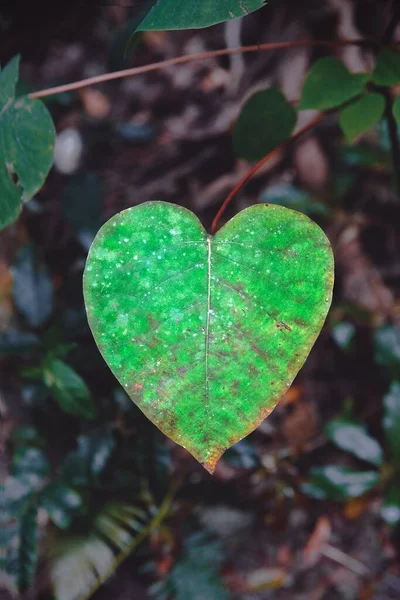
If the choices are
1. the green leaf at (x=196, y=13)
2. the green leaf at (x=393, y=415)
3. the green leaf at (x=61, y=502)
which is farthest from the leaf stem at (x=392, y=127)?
the green leaf at (x=61, y=502)

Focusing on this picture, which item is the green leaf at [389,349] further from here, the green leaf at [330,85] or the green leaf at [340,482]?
the green leaf at [330,85]

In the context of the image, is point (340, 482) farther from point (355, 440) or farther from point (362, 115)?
point (362, 115)

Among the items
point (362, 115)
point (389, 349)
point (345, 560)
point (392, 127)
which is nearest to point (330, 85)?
point (362, 115)

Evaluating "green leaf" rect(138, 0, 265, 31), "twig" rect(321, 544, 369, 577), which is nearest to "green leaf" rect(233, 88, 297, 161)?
"green leaf" rect(138, 0, 265, 31)

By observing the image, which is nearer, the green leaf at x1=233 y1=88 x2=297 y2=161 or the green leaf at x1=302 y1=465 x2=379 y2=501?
the green leaf at x1=233 y1=88 x2=297 y2=161

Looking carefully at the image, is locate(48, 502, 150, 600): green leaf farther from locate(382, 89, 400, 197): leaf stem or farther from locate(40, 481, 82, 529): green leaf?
locate(382, 89, 400, 197): leaf stem
